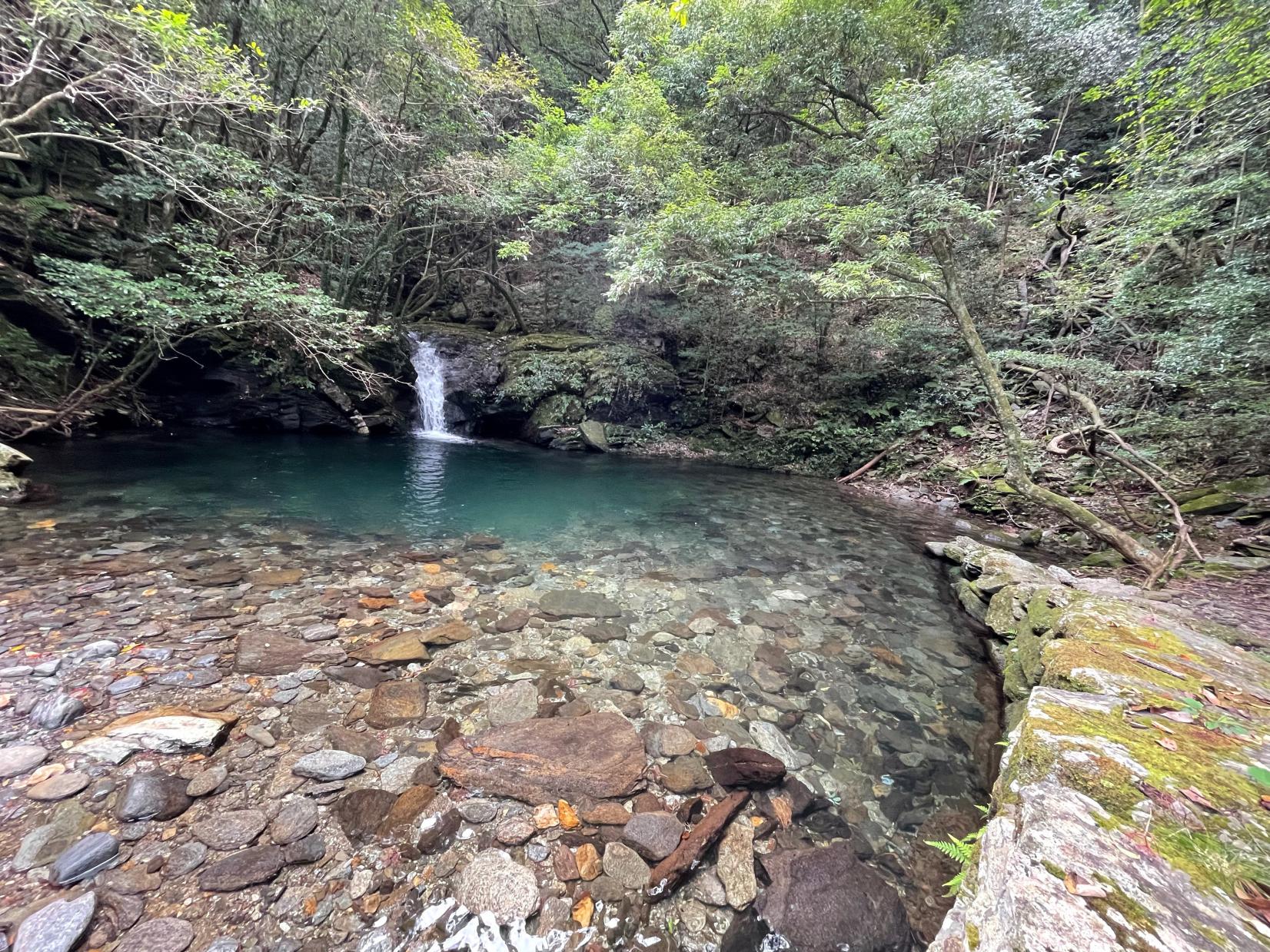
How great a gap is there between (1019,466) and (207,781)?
9.00m

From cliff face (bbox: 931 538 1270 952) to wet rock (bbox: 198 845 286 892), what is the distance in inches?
96.1

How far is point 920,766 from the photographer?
2.88m

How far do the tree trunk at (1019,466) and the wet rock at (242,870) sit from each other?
7910 mm

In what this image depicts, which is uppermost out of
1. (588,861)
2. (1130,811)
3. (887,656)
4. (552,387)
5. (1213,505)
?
(1213,505)

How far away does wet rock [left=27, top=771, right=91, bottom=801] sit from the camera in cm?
212

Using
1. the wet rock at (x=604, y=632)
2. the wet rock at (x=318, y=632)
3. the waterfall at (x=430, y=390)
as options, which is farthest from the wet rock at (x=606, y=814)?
the waterfall at (x=430, y=390)

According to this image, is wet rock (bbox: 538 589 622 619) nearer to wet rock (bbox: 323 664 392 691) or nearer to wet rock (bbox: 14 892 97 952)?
wet rock (bbox: 323 664 392 691)

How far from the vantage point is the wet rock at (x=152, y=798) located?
2102mm

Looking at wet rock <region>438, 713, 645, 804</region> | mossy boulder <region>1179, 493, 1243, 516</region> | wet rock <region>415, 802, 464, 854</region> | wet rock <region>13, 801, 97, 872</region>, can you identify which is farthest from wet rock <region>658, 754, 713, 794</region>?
mossy boulder <region>1179, 493, 1243, 516</region>

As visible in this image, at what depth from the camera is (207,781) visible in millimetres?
2312

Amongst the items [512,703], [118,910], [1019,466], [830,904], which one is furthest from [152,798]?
[1019,466]

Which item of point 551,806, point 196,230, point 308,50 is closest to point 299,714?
point 551,806

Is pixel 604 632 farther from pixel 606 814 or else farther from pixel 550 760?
pixel 606 814

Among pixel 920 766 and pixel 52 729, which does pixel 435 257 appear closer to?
pixel 52 729
